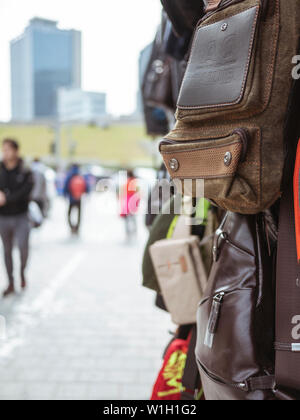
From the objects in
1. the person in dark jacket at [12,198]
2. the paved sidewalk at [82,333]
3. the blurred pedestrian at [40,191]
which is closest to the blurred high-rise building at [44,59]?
the person in dark jacket at [12,198]

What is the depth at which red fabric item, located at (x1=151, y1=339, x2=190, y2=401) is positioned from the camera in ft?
6.45

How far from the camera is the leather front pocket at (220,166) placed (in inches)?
45.4

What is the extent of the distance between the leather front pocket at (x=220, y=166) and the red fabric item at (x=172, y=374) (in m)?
0.95

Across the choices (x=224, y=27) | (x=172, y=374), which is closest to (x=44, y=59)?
(x=172, y=374)

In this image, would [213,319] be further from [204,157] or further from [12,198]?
[12,198]

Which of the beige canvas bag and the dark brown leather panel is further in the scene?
the beige canvas bag

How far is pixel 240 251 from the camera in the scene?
4.41ft

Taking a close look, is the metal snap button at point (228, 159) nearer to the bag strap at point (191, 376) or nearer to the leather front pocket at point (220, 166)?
the leather front pocket at point (220, 166)

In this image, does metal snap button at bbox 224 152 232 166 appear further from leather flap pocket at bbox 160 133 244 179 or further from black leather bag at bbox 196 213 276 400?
black leather bag at bbox 196 213 276 400

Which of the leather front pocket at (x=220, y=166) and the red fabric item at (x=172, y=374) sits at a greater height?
the leather front pocket at (x=220, y=166)

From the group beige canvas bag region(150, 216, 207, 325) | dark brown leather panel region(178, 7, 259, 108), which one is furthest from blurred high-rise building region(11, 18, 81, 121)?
dark brown leather panel region(178, 7, 259, 108)

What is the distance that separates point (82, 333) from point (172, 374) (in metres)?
2.78

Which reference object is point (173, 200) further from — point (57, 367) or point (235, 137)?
point (57, 367)
